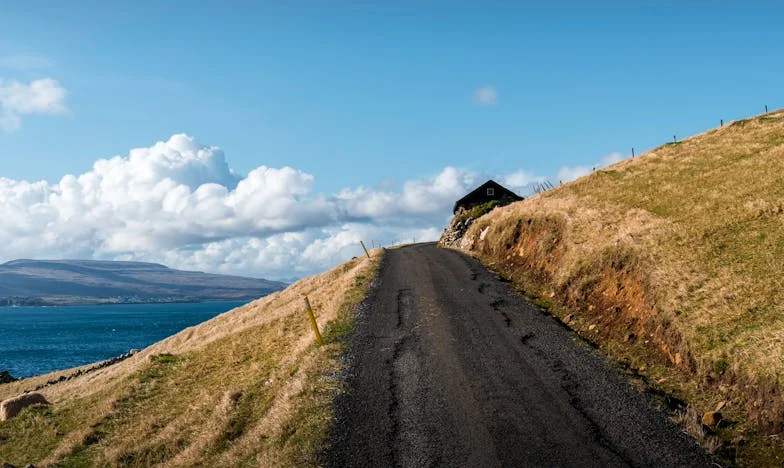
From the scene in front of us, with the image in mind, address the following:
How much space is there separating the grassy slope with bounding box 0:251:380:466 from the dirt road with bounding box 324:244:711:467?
3.64 feet

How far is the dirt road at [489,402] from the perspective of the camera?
12430 mm

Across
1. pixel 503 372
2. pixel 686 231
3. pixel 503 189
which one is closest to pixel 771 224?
pixel 686 231

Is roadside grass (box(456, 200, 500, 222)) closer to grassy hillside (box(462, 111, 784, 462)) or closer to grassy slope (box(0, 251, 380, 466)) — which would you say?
grassy hillside (box(462, 111, 784, 462))

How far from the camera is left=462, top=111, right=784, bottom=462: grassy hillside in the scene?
15.5 metres

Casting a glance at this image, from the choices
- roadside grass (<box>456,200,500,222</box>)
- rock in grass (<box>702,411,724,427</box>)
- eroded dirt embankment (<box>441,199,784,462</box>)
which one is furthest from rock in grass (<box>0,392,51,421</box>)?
roadside grass (<box>456,200,500,222</box>)

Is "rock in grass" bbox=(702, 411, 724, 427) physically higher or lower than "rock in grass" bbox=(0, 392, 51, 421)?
higher

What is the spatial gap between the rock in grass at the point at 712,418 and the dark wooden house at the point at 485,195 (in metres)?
62.9

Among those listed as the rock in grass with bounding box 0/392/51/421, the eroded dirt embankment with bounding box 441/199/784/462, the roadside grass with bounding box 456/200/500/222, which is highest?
the roadside grass with bounding box 456/200/500/222

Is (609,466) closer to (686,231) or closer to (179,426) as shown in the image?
(179,426)

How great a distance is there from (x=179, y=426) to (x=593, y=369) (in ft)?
43.4

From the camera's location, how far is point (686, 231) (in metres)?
25.2

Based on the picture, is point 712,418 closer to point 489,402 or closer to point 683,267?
point 489,402

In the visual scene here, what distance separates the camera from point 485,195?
77312 mm

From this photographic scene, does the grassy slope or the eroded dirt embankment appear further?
the grassy slope
